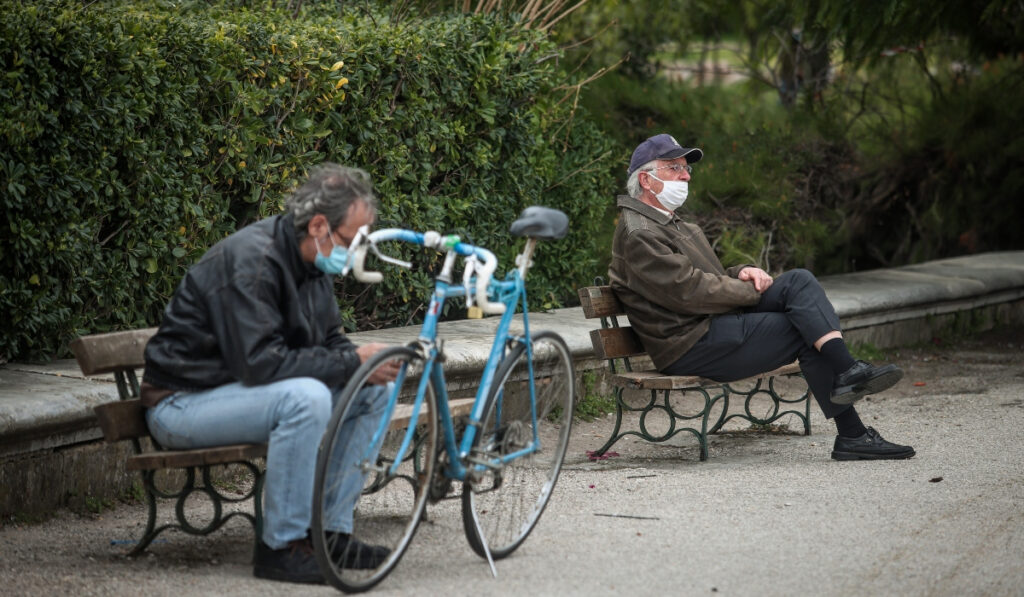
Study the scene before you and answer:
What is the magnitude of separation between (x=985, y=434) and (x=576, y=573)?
3219mm

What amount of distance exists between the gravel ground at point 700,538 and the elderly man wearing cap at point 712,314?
334 millimetres

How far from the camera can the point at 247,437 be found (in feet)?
13.4

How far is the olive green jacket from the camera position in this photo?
588cm

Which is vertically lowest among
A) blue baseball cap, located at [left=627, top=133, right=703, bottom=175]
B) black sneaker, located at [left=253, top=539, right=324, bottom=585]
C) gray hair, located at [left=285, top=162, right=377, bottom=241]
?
black sneaker, located at [left=253, top=539, right=324, bottom=585]

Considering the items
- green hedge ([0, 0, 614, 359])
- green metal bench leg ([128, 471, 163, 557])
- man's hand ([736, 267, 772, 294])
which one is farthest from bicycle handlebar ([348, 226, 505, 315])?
man's hand ([736, 267, 772, 294])

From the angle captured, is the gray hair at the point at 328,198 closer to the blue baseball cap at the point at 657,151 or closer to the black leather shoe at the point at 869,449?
the blue baseball cap at the point at 657,151

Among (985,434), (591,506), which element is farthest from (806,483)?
(985,434)

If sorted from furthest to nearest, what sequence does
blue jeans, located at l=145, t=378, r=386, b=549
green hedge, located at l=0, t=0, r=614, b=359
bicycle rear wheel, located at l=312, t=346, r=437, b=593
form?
green hedge, located at l=0, t=0, r=614, b=359, blue jeans, located at l=145, t=378, r=386, b=549, bicycle rear wheel, located at l=312, t=346, r=437, b=593

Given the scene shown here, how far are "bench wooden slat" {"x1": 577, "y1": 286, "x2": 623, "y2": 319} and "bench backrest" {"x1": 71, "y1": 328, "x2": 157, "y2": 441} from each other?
7.28ft

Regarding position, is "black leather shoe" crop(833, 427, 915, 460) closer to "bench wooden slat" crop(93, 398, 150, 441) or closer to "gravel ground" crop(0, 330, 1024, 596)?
"gravel ground" crop(0, 330, 1024, 596)

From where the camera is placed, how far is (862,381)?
226 inches

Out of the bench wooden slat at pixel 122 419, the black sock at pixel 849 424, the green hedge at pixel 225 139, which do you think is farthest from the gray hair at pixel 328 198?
the black sock at pixel 849 424

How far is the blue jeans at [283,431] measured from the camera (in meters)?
3.97

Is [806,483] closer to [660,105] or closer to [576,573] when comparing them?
[576,573]
